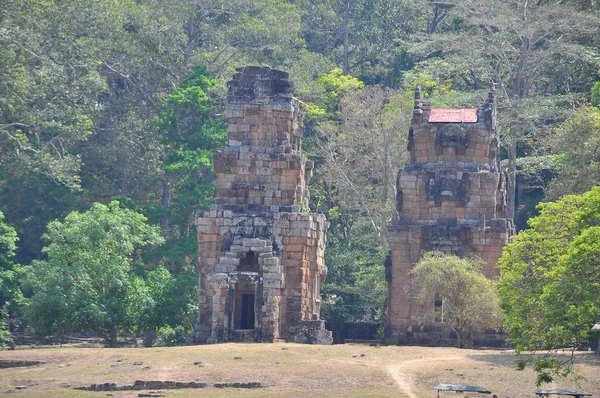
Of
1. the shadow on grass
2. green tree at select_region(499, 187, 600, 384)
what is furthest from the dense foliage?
green tree at select_region(499, 187, 600, 384)

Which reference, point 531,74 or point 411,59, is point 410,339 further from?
point 411,59

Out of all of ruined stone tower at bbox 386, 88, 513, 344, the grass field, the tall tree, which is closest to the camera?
the grass field

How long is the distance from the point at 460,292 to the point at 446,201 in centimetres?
575

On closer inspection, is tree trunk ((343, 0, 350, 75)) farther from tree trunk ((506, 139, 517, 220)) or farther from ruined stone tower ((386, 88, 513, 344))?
ruined stone tower ((386, 88, 513, 344))

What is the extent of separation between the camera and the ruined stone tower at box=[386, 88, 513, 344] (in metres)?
53.2

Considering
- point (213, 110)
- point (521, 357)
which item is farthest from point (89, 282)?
point (213, 110)

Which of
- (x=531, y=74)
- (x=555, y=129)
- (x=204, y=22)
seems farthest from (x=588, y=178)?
(x=204, y=22)

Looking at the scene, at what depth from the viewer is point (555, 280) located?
1404 inches

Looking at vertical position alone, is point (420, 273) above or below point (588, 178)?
below

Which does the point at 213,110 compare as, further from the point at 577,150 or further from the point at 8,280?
the point at 577,150

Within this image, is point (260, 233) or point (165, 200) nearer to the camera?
point (260, 233)

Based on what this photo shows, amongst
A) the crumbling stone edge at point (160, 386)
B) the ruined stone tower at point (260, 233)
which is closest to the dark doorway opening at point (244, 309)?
the ruined stone tower at point (260, 233)

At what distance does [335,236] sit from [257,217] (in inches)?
774

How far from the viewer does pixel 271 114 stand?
5206cm
